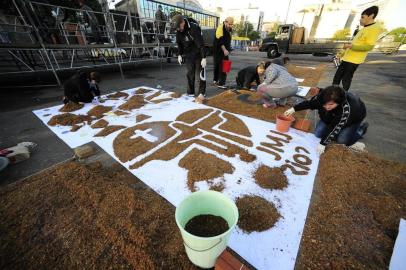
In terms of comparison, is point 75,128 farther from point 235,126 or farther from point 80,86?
point 235,126

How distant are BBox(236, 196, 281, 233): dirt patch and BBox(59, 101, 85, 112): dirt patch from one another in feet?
11.6

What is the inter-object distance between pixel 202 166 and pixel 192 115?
1.42 m

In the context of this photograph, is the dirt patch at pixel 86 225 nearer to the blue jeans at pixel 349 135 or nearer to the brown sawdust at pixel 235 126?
the brown sawdust at pixel 235 126

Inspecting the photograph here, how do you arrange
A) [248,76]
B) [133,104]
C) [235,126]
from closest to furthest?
[235,126], [133,104], [248,76]

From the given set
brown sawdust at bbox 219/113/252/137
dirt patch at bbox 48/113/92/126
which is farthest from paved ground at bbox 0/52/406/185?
brown sawdust at bbox 219/113/252/137

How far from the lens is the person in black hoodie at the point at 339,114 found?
67.3 inches

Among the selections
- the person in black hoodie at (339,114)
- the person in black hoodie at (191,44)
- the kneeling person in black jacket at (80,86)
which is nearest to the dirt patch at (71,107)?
the kneeling person in black jacket at (80,86)

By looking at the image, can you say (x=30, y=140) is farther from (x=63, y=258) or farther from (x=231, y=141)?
(x=231, y=141)

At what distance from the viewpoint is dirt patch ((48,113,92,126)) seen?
2.87 metres

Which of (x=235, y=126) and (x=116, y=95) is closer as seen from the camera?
(x=235, y=126)

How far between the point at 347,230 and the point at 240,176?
902 mm

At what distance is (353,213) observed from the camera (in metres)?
1.42

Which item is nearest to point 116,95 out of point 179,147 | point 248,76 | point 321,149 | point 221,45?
point 179,147

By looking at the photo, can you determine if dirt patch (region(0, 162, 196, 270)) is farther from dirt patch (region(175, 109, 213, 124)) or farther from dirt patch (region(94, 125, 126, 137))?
dirt patch (region(175, 109, 213, 124))
